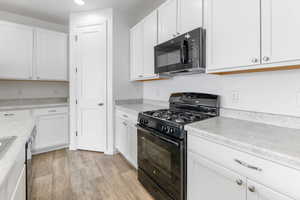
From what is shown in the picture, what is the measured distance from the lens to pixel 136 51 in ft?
8.77

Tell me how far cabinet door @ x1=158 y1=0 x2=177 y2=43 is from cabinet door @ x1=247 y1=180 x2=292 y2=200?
5.28 feet

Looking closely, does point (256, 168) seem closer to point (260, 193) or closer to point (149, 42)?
point (260, 193)

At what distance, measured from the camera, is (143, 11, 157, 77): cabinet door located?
7.05 feet

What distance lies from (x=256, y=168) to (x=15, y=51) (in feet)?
12.7

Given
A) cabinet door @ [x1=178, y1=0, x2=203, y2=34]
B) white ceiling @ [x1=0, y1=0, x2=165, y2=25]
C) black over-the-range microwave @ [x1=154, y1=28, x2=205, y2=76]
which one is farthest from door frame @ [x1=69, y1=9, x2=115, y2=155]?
cabinet door @ [x1=178, y1=0, x2=203, y2=34]

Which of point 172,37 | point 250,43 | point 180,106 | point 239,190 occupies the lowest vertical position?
point 239,190

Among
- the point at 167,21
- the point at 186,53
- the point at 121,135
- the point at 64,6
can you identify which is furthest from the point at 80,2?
the point at 121,135

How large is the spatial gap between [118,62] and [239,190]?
257 cm

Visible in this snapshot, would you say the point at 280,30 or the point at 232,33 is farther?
the point at 232,33

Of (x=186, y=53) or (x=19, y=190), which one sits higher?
(x=186, y=53)

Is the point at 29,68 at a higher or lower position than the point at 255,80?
higher

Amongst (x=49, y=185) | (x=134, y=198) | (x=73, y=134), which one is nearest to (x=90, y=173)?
(x=49, y=185)

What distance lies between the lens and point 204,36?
1463 millimetres

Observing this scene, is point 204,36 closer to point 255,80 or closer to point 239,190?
point 255,80
